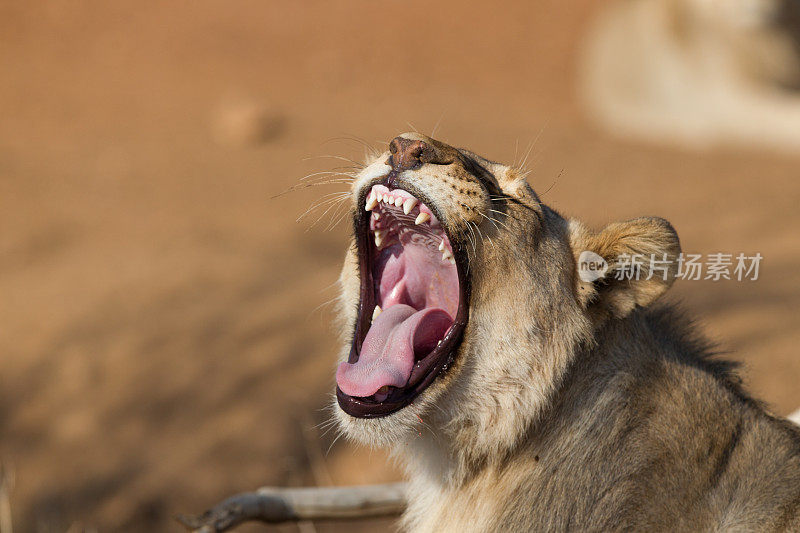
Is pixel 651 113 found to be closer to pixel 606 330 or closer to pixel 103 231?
pixel 103 231

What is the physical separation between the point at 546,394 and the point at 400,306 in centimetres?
65

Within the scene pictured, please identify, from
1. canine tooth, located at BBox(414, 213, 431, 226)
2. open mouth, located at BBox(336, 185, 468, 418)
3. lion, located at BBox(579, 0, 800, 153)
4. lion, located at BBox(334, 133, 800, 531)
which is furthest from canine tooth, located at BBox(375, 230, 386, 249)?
lion, located at BBox(579, 0, 800, 153)

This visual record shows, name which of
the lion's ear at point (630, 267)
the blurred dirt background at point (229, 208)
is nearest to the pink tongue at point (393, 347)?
the lion's ear at point (630, 267)

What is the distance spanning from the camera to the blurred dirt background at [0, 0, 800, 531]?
21.9 feet

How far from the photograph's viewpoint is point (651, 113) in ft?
47.0

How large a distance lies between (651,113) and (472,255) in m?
12.0

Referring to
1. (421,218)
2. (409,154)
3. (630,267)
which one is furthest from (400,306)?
(630,267)

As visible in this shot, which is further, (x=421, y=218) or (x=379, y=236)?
(x=379, y=236)

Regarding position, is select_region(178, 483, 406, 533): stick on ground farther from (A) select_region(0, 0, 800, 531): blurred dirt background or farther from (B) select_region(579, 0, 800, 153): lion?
(B) select_region(579, 0, 800, 153): lion

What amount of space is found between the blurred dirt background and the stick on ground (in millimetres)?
1190

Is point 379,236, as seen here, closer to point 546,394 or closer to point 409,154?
point 409,154

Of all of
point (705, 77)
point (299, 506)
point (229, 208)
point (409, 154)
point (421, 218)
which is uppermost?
point (705, 77)

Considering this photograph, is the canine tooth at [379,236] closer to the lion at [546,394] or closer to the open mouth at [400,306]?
the open mouth at [400,306]

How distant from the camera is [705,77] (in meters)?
13.9
